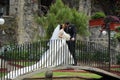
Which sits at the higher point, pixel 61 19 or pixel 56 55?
pixel 61 19

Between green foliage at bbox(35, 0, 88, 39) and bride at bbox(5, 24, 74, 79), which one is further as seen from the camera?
green foliage at bbox(35, 0, 88, 39)

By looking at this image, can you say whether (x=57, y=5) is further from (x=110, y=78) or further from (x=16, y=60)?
(x=16, y=60)

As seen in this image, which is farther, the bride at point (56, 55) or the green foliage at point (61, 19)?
the green foliage at point (61, 19)

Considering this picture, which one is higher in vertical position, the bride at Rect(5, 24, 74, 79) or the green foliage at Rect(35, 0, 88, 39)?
the green foliage at Rect(35, 0, 88, 39)

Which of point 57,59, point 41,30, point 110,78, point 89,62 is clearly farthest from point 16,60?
point 41,30

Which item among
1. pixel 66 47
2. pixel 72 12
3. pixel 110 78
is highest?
pixel 72 12

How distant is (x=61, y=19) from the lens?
108 feet

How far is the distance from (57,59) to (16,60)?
173 cm

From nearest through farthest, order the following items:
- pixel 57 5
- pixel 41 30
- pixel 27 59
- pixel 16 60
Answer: pixel 16 60 < pixel 27 59 < pixel 57 5 < pixel 41 30

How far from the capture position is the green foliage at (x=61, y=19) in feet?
107

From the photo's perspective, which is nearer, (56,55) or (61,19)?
(56,55)

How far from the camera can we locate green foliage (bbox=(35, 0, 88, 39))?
1287 inches

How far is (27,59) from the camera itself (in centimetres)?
2236

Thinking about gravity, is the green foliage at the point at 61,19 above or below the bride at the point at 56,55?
above
